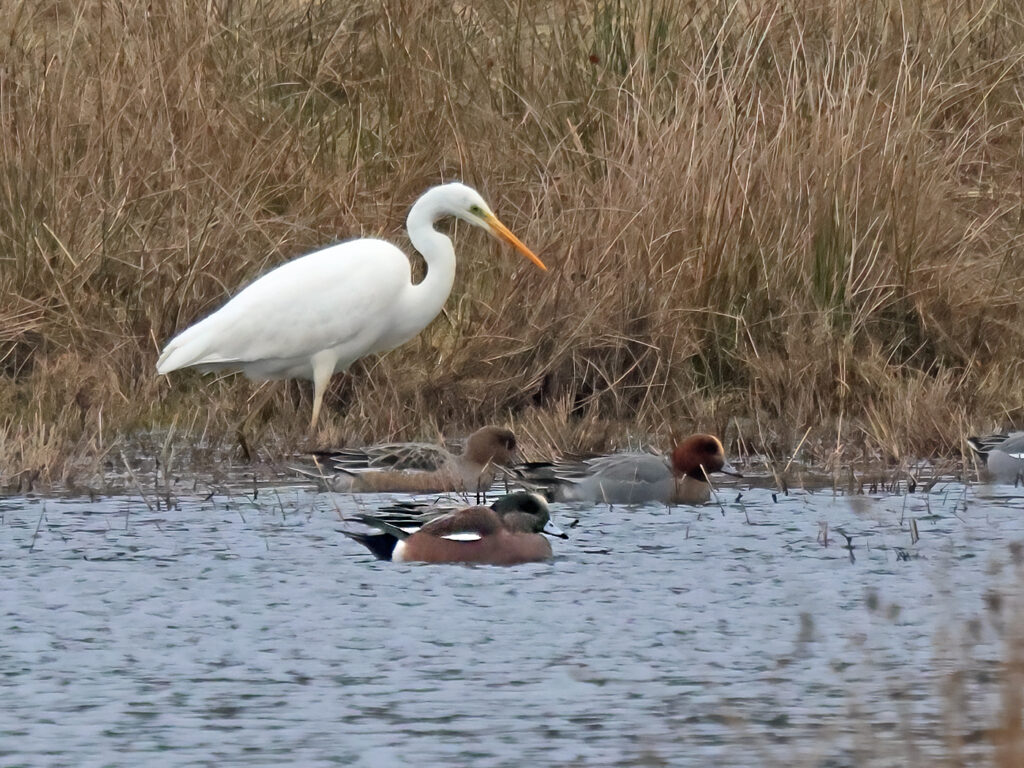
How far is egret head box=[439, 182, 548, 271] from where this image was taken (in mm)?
9227

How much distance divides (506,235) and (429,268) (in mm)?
381

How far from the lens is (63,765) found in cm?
420

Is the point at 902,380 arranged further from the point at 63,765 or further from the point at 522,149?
the point at 63,765

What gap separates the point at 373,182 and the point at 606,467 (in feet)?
11.8

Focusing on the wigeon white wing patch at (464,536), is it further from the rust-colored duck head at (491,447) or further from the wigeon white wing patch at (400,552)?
the rust-colored duck head at (491,447)

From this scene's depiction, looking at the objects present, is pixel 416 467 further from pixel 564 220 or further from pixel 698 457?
pixel 564 220

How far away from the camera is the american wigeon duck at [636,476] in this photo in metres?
7.57

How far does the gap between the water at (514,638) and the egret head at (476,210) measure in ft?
6.72

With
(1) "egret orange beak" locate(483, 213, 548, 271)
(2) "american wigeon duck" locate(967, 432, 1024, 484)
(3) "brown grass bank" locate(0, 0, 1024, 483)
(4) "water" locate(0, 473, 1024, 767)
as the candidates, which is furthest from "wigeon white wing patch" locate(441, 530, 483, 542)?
(1) "egret orange beak" locate(483, 213, 548, 271)

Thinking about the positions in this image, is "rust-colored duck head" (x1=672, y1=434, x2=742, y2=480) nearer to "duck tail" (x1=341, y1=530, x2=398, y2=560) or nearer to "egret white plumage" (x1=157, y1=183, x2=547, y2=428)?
"duck tail" (x1=341, y1=530, x2=398, y2=560)

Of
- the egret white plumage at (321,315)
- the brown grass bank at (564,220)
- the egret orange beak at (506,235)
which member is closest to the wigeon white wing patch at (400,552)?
the brown grass bank at (564,220)

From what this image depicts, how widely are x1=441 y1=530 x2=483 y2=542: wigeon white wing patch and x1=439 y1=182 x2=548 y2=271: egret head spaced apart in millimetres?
2952

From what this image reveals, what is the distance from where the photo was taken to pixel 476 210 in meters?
9.30

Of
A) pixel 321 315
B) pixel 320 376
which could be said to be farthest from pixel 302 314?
pixel 320 376
